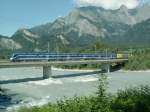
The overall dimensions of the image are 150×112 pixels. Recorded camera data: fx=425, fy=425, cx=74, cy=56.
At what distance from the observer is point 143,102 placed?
Result: 17.9 meters

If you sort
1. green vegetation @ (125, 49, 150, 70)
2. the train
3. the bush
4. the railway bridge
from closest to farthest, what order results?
the bush
the railway bridge
the train
green vegetation @ (125, 49, 150, 70)

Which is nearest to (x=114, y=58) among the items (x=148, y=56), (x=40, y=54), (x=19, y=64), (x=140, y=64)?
(x=140, y=64)

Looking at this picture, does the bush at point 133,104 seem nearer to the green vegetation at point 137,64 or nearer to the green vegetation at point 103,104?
the green vegetation at point 103,104

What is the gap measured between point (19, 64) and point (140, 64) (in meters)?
45.7

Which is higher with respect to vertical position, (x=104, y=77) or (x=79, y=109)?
(x=104, y=77)

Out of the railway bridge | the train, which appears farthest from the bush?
the train

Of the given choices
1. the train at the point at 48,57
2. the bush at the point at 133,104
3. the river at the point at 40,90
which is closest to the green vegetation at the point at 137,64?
the train at the point at 48,57

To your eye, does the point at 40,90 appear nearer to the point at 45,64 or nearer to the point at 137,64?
the point at 45,64

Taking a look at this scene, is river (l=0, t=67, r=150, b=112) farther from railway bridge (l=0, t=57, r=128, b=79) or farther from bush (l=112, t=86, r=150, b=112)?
bush (l=112, t=86, r=150, b=112)

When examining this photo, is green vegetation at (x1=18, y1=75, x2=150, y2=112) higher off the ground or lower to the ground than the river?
higher

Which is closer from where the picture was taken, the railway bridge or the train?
the railway bridge

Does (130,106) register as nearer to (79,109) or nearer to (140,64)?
(79,109)

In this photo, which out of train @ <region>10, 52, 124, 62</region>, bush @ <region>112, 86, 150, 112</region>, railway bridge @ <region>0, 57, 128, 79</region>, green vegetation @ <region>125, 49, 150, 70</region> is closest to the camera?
bush @ <region>112, 86, 150, 112</region>

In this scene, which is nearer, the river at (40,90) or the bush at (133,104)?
the bush at (133,104)
